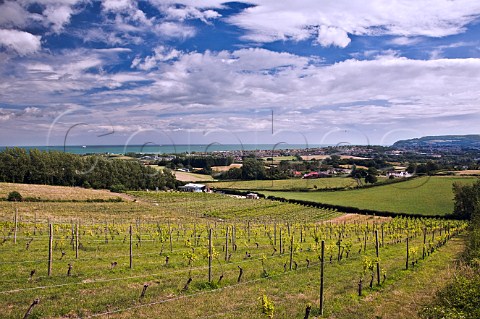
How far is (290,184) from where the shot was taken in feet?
310

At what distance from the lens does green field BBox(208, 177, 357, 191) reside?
89125mm

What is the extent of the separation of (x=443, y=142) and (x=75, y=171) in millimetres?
129408

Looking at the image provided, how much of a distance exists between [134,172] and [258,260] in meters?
87.2

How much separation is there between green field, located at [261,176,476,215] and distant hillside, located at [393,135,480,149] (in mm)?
49300

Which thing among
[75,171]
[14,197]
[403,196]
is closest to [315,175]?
[403,196]

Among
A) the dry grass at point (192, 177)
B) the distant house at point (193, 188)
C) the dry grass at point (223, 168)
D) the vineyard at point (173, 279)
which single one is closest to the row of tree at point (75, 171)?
the distant house at point (193, 188)

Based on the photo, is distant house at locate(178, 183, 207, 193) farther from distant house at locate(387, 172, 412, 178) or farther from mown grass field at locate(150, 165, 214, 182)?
distant house at locate(387, 172, 412, 178)

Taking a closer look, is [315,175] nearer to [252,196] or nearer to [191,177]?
[252,196]

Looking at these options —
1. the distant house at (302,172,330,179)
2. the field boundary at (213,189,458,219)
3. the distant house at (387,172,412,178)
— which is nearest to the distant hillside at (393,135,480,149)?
the distant house at (387,172,412,178)

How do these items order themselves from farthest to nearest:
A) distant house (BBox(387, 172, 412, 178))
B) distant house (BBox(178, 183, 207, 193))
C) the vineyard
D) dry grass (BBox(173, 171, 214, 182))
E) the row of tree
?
dry grass (BBox(173, 171, 214, 182))
distant house (BBox(178, 183, 207, 193))
distant house (BBox(387, 172, 412, 178))
the row of tree
the vineyard

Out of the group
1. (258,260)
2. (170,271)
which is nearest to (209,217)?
(258,260)

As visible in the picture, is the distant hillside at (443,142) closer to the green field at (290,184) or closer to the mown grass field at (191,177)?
the green field at (290,184)

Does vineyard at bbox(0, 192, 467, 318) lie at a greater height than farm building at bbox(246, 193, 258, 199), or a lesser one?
greater

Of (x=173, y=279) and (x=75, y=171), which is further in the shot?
(x=75, y=171)
